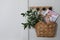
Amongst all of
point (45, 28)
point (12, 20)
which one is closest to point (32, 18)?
point (45, 28)

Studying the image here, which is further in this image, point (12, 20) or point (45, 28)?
point (12, 20)

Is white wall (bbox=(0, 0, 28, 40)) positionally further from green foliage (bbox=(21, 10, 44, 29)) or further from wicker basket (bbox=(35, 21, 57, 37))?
wicker basket (bbox=(35, 21, 57, 37))

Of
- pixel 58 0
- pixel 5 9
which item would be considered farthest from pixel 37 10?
pixel 5 9

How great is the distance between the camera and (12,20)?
176cm

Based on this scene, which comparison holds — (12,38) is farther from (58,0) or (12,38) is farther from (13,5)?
(58,0)

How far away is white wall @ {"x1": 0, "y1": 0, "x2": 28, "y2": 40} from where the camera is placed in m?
1.74

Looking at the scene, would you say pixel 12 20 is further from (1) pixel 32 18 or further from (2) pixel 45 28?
(2) pixel 45 28

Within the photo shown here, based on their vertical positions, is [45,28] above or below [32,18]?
below

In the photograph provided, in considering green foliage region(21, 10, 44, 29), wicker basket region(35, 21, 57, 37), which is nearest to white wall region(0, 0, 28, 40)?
green foliage region(21, 10, 44, 29)

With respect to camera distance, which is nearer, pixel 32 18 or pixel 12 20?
pixel 32 18

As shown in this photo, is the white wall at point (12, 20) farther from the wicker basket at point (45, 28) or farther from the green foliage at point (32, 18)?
the wicker basket at point (45, 28)

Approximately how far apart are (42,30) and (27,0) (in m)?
0.42

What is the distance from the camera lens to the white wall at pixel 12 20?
5.71ft

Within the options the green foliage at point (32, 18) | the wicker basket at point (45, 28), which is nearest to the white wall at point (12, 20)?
the green foliage at point (32, 18)
